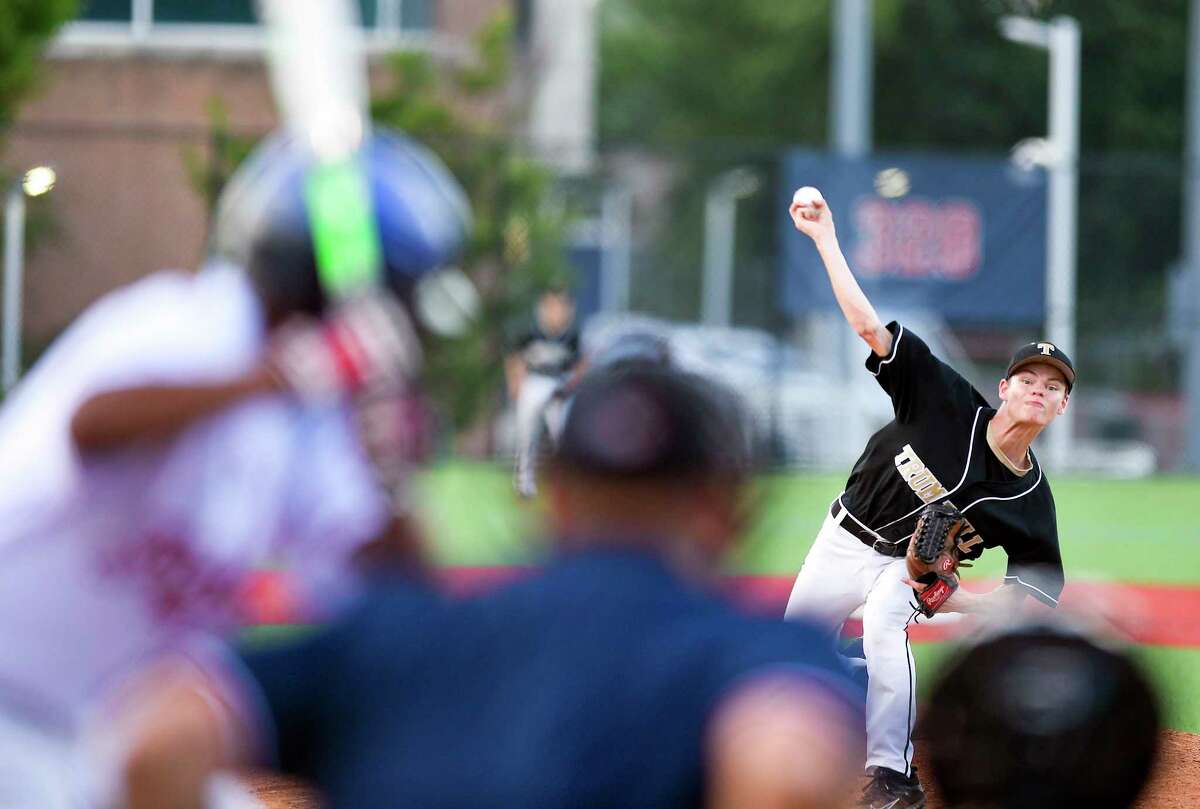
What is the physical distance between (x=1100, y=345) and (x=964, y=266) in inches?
→ 134

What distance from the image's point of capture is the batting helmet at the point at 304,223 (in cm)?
275

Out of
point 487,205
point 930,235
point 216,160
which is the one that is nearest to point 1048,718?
point 216,160

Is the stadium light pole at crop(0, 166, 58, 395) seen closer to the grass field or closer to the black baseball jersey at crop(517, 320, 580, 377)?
the grass field

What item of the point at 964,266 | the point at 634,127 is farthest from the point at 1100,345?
the point at 634,127

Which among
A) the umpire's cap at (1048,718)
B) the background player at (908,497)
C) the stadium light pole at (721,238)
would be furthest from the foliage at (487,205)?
the umpire's cap at (1048,718)

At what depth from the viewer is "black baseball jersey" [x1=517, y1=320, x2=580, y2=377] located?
1489cm

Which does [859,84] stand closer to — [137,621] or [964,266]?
[964,266]

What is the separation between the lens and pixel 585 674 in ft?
6.38

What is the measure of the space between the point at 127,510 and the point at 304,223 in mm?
523

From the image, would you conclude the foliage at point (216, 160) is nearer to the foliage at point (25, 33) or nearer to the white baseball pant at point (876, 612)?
the foliage at point (25, 33)

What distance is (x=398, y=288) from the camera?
9.17 feet

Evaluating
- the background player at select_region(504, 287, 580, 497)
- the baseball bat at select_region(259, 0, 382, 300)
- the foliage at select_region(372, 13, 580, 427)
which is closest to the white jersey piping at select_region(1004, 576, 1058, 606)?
the baseball bat at select_region(259, 0, 382, 300)

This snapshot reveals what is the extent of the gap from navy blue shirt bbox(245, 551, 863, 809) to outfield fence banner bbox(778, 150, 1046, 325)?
62.7 ft

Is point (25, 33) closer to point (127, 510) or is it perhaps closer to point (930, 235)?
point (930, 235)
